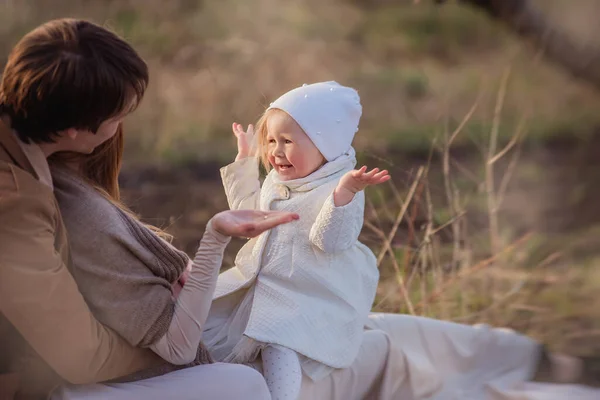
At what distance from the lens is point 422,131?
5480 mm

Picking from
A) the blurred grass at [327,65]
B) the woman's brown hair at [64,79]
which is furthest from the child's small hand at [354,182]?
the blurred grass at [327,65]

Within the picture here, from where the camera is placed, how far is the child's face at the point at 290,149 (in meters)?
2.05

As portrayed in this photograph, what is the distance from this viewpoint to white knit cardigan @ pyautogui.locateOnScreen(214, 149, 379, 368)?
1.94m

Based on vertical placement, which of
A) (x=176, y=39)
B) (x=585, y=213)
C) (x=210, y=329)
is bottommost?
(x=585, y=213)

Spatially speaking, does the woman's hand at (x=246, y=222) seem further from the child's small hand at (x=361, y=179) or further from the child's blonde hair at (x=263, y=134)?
the child's blonde hair at (x=263, y=134)

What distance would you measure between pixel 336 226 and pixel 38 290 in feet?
2.28

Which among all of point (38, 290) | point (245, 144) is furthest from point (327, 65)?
point (38, 290)

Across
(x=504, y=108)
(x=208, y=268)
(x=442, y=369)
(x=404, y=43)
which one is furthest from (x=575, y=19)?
(x=208, y=268)

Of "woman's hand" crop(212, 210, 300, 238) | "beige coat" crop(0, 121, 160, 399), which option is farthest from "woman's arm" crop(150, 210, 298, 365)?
"beige coat" crop(0, 121, 160, 399)

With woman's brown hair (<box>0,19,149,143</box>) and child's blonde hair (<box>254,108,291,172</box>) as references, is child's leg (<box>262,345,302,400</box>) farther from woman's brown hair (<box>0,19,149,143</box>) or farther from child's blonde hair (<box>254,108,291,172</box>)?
woman's brown hair (<box>0,19,149,143</box>)

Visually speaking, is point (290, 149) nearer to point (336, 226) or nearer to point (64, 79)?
point (336, 226)

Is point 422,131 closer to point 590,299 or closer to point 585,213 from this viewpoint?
point 585,213

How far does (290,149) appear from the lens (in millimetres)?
2051

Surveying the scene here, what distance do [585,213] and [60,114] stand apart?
4.51 metres
